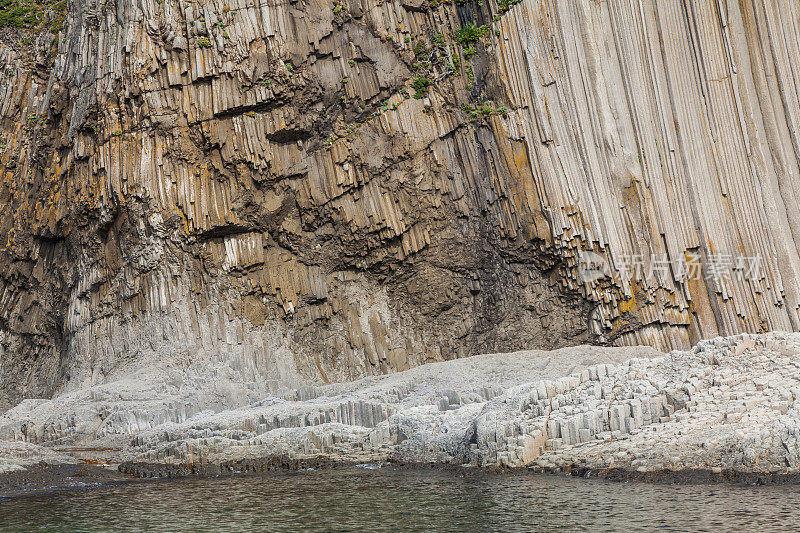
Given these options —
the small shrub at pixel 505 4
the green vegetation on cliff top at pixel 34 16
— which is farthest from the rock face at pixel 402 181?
the green vegetation on cliff top at pixel 34 16

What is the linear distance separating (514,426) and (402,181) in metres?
14.5

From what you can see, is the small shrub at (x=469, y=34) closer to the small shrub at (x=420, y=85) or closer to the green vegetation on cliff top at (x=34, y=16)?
the small shrub at (x=420, y=85)

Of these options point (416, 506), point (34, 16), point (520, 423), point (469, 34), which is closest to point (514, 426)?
point (520, 423)

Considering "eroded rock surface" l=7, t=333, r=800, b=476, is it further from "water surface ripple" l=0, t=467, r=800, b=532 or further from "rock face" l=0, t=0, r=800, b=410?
"rock face" l=0, t=0, r=800, b=410

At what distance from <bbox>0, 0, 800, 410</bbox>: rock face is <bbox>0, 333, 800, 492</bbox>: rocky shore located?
5111 mm

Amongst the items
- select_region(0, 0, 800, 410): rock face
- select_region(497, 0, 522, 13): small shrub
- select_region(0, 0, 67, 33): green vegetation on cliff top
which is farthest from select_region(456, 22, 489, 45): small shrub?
select_region(0, 0, 67, 33): green vegetation on cliff top

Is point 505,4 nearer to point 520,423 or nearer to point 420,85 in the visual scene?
point 420,85

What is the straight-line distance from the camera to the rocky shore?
547 inches

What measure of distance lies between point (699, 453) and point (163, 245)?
793 inches

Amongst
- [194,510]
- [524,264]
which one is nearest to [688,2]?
[524,264]

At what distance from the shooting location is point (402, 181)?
2891 centimetres

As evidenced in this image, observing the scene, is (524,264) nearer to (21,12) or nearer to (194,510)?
(194,510)

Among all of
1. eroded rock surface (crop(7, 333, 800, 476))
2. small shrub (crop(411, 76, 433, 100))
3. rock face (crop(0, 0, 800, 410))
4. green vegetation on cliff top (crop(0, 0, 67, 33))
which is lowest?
eroded rock surface (crop(7, 333, 800, 476))

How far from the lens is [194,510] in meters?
12.8
